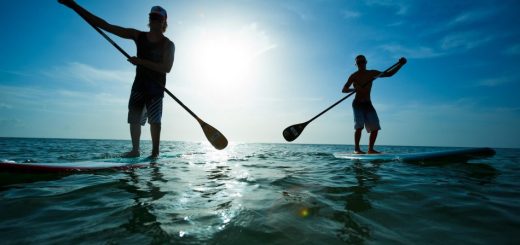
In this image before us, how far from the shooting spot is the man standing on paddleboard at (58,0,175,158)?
4820mm

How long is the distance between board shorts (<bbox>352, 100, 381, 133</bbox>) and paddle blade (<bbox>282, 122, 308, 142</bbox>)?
155cm

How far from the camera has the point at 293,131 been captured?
26.9ft

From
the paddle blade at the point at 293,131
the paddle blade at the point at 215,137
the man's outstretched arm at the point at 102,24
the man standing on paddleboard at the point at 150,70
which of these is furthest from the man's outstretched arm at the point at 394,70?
the man's outstretched arm at the point at 102,24

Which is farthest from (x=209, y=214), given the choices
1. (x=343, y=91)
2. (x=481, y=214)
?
(x=343, y=91)

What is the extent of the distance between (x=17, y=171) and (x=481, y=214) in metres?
4.89

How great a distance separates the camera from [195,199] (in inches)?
94.8

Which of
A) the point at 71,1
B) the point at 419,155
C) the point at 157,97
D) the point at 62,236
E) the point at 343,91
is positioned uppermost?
the point at 71,1

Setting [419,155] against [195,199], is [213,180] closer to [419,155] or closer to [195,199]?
[195,199]

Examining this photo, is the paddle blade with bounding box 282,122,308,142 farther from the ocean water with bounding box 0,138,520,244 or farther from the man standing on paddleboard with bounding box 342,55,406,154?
the ocean water with bounding box 0,138,520,244

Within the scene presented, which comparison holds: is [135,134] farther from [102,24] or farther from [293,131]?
[293,131]

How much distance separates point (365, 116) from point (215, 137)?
4.63 meters

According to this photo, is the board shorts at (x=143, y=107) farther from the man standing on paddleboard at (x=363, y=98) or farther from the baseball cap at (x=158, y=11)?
the man standing on paddleboard at (x=363, y=98)

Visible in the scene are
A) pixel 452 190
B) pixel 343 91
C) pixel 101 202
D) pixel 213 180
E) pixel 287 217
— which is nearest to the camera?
pixel 287 217

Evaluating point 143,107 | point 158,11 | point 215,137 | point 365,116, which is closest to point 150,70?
point 143,107
